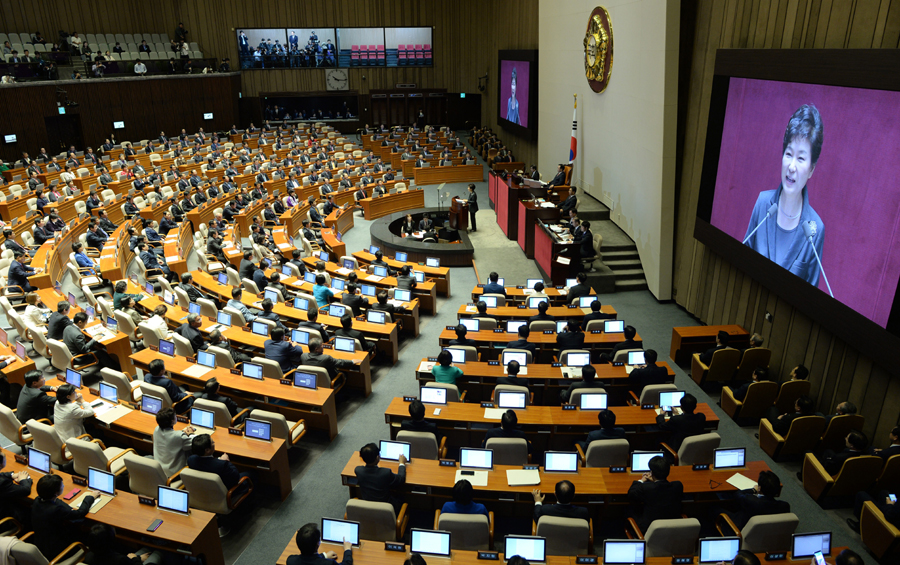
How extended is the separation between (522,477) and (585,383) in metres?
1.89

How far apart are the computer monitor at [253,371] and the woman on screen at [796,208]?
708 cm

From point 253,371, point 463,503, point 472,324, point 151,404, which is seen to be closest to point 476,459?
point 463,503

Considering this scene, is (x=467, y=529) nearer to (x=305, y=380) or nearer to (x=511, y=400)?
(x=511, y=400)

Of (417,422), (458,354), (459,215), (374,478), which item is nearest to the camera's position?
(374,478)

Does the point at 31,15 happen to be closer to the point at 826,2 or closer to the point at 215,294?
the point at 215,294

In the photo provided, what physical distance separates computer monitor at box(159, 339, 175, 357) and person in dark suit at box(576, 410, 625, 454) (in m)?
5.75

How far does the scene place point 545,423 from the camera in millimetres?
6371

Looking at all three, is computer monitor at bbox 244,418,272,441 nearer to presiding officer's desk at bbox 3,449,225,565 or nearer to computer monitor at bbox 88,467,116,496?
presiding officer's desk at bbox 3,449,225,565

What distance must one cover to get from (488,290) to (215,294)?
16.8 ft

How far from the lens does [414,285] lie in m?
10.9

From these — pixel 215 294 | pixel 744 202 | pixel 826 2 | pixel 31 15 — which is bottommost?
pixel 215 294

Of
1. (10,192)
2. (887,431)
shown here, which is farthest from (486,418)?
(10,192)

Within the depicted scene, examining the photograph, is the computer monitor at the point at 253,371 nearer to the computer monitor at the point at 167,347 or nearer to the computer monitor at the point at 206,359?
the computer monitor at the point at 206,359

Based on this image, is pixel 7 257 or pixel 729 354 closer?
pixel 729 354
